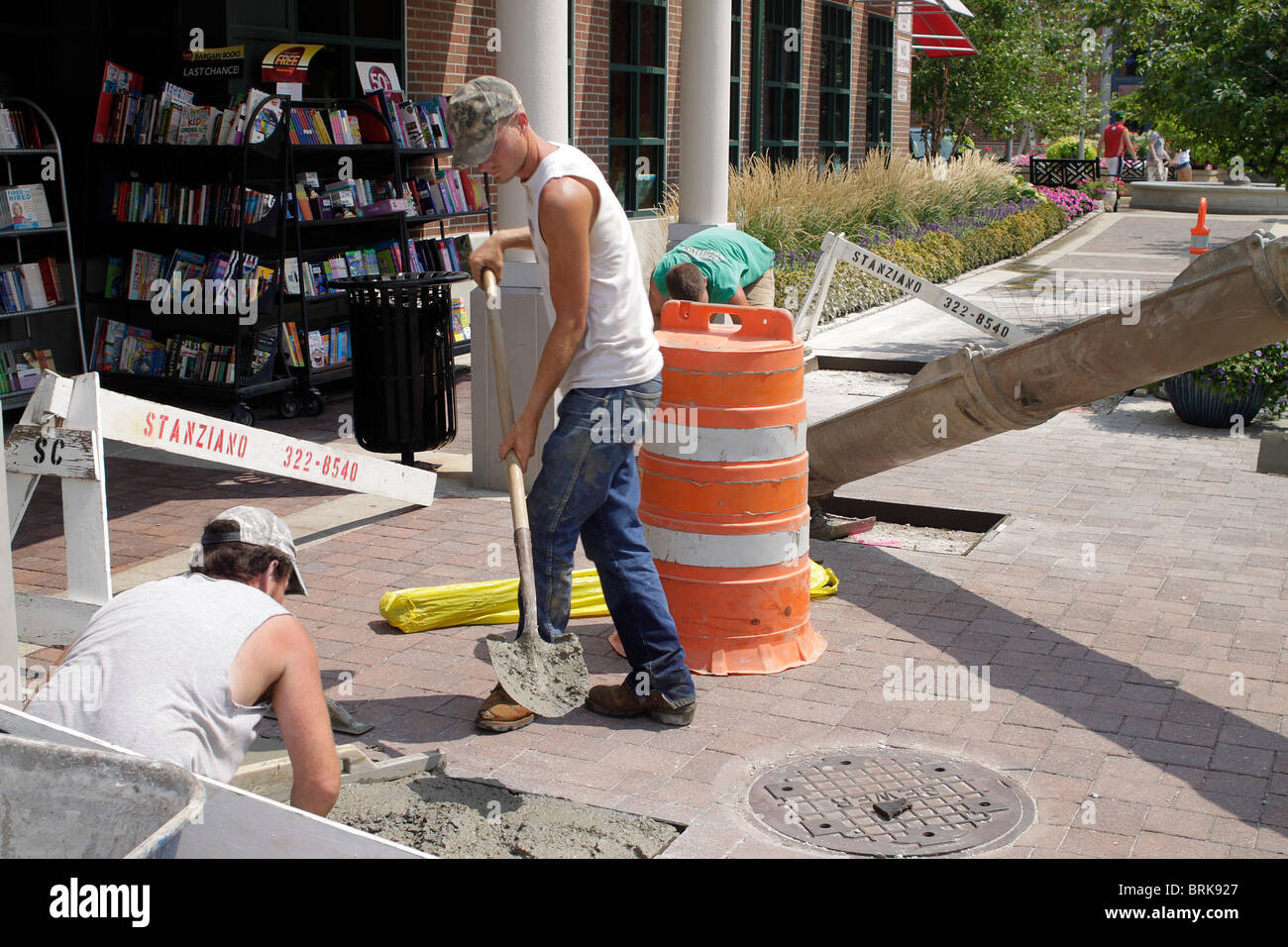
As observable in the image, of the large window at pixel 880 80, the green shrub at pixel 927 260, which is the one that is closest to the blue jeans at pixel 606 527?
the green shrub at pixel 927 260

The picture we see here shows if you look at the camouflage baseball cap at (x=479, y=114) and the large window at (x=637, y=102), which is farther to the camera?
the large window at (x=637, y=102)

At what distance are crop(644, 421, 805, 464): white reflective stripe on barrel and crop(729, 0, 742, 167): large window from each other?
1403 cm

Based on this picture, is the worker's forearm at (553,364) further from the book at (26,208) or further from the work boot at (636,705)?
the book at (26,208)

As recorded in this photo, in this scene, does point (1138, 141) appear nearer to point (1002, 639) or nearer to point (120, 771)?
point (1002, 639)

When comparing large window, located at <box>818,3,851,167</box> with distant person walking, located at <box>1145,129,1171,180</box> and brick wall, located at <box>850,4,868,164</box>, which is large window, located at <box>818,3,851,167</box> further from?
distant person walking, located at <box>1145,129,1171,180</box>

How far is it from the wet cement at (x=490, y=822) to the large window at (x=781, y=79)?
54.2 feet

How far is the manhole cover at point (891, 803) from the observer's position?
3969mm

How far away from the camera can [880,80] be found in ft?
84.5

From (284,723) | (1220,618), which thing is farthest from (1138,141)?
(284,723)

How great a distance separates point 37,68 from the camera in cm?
957

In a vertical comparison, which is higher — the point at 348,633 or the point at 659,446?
the point at 659,446

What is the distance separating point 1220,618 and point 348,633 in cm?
391

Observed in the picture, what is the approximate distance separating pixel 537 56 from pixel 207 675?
17.7 feet

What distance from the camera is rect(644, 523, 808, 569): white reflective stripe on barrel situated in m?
5.26
